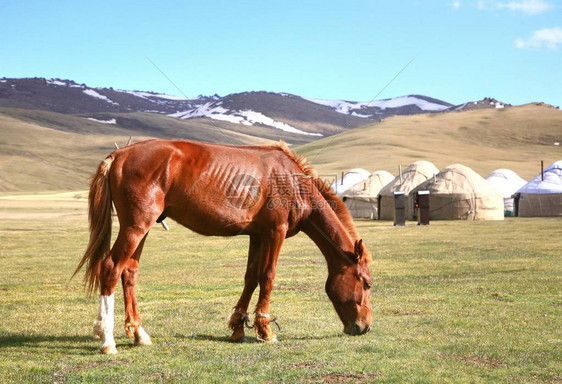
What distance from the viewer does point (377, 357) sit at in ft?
20.0

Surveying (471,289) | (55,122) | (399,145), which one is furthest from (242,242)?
(55,122)

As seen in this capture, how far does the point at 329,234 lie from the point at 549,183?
35.7 metres

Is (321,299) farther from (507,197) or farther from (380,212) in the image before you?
(507,197)

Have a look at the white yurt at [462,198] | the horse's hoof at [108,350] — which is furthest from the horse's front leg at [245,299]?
the white yurt at [462,198]

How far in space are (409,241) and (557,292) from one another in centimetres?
1163

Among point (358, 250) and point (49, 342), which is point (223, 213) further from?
point (49, 342)

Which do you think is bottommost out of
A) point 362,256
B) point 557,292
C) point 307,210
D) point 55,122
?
point 557,292

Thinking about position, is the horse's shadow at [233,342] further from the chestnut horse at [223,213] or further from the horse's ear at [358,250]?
the horse's ear at [358,250]

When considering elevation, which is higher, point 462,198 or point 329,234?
point 462,198

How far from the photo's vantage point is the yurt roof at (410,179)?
3953 centimetres

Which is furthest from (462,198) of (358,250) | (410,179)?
(358,250)

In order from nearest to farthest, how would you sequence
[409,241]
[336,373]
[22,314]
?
[336,373] < [22,314] < [409,241]

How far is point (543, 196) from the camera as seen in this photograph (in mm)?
39312

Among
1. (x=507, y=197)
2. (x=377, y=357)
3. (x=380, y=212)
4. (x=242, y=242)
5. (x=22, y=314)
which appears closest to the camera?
(x=377, y=357)
